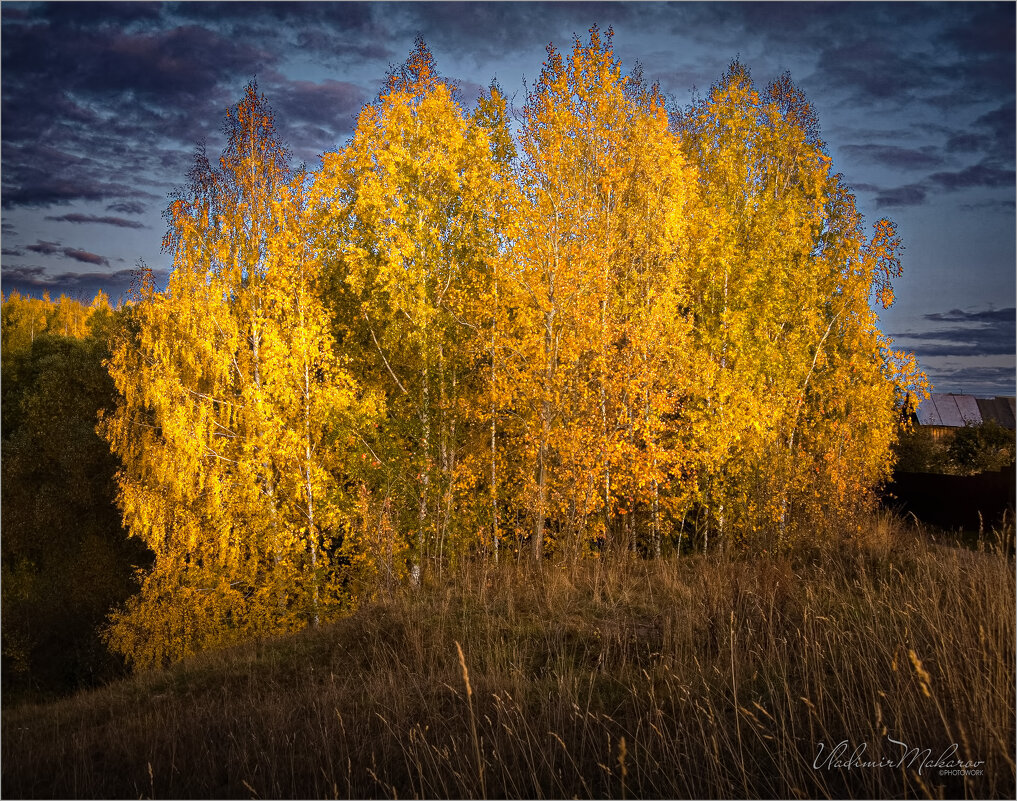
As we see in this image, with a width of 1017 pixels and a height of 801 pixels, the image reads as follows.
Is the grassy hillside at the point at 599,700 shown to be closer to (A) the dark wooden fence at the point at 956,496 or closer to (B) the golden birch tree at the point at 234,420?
(B) the golden birch tree at the point at 234,420

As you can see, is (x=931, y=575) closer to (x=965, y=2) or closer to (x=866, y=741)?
(x=866, y=741)

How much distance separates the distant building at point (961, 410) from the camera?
114 ft

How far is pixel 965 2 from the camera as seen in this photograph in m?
5.09

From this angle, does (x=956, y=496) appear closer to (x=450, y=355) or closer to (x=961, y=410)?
(x=450, y=355)

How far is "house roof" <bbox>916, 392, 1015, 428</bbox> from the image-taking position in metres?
34.8

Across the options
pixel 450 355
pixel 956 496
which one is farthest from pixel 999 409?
pixel 450 355

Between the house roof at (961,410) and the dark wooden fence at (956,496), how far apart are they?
621 inches

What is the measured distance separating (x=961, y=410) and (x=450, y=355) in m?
34.9

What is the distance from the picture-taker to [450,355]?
562 inches

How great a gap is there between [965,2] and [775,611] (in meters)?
5.23

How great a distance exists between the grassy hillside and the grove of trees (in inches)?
150

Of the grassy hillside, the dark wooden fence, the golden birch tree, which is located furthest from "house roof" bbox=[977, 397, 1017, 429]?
the golden birch tree

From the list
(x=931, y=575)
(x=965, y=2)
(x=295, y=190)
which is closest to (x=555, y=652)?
(x=931, y=575)

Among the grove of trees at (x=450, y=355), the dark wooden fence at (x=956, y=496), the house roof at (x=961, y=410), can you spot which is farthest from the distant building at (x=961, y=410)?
the grove of trees at (x=450, y=355)
